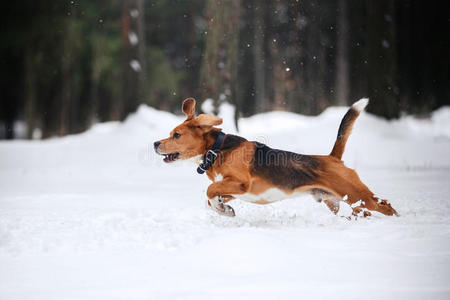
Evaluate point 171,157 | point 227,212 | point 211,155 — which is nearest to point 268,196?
point 227,212

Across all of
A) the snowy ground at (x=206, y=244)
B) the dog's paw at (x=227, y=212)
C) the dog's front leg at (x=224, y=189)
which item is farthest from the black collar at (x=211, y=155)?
the snowy ground at (x=206, y=244)

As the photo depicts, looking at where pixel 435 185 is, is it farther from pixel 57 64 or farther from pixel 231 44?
pixel 57 64

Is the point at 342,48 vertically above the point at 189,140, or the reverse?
the point at 342,48

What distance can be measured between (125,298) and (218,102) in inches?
317

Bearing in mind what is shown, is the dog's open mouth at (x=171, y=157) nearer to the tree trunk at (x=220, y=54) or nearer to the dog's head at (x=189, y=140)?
the dog's head at (x=189, y=140)

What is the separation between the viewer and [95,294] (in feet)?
8.00

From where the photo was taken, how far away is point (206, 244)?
334 cm

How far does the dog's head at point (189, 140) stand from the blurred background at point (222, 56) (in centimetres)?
558

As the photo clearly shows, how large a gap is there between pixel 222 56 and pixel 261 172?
652 centimetres

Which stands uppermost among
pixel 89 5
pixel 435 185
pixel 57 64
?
pixel 89 5

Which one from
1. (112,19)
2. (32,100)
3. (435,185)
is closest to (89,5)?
(112,19)

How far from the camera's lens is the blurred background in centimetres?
1239

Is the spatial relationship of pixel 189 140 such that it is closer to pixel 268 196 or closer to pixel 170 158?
pixel 170 158

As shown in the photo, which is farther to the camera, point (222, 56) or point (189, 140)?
point (222, 56)
